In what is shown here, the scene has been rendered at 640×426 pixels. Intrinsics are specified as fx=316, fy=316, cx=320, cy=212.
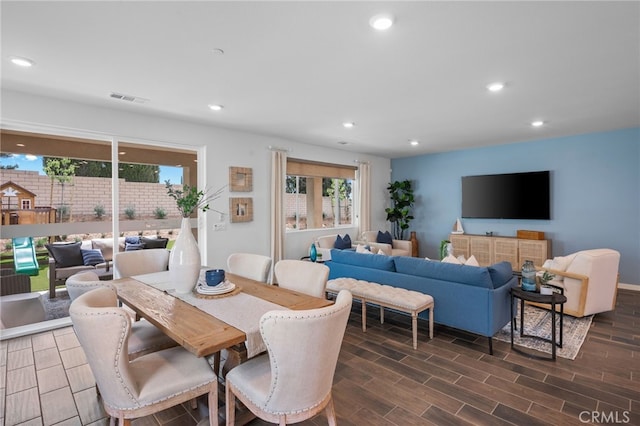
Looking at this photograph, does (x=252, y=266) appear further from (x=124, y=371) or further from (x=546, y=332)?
(x=546, y=332)

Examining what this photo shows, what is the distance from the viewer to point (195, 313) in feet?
6.15

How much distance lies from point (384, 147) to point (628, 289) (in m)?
4.70

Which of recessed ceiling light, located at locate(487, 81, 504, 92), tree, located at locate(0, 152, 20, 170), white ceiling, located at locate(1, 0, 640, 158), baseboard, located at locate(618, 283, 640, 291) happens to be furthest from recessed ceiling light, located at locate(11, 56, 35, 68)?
baseboard, located at locate(618, 283, 640, 291)

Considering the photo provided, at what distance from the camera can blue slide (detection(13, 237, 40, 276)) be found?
3.56 m

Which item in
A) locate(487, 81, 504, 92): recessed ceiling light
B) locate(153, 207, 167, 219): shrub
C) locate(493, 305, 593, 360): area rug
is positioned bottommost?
locate(493, 305, 593, 360): area rug

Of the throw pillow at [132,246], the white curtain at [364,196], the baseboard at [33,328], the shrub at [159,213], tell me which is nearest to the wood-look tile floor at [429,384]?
the baseboard at [33,328]

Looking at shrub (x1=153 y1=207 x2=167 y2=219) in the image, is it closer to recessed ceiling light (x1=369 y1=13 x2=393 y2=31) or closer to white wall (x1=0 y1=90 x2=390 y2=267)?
white wall (x1=0 y1=90 x2=390 y2=267)

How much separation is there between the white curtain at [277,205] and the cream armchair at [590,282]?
12.6 ft

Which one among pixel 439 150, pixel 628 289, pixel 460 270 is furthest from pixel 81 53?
pixel 628 289

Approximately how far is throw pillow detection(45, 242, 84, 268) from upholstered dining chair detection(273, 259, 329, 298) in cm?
298

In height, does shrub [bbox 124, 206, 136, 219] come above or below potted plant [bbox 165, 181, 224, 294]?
above

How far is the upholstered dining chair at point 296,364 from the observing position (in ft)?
4.50

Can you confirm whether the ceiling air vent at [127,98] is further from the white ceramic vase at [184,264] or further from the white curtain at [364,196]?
the white curtain at [364,196]

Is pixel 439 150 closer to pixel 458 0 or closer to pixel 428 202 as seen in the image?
pixel 428 202
